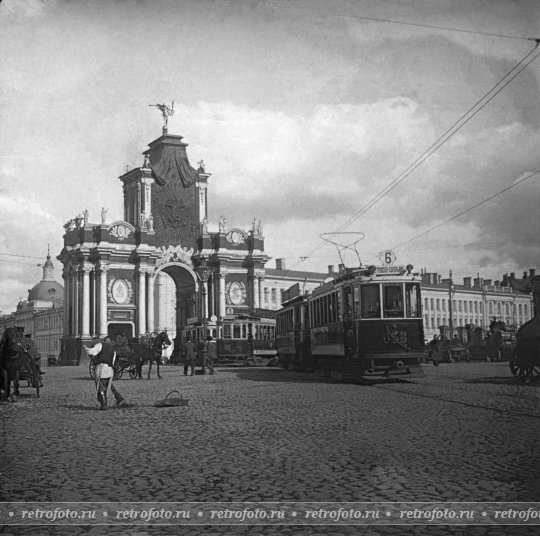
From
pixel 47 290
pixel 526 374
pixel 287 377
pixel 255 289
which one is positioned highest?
pixel 47 290

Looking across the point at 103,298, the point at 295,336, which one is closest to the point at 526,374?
the point at 295,336

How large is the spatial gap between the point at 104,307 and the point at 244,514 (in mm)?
51156

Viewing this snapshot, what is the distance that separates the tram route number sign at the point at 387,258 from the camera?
19.1 meters

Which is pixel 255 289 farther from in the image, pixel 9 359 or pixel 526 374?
pixel 9 359

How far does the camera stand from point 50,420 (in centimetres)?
1158

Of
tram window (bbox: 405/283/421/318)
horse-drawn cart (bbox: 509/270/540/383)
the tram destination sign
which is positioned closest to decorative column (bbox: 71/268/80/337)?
the tram destination sign

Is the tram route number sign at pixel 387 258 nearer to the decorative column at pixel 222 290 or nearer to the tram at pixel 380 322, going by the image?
the tram at pixel 380 322

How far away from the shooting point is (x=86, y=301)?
5509 cm

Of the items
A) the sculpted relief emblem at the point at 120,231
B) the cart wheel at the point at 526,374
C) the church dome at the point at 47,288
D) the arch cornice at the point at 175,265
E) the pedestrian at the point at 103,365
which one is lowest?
the cart wheel at the point at 526,374

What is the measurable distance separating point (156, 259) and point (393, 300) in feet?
136

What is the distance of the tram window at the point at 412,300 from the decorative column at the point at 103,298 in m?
38.7

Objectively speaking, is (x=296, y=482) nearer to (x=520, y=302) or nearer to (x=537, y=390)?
(x=537, y=390)

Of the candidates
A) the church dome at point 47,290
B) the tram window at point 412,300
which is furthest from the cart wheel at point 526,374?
the church dome at point 47,290

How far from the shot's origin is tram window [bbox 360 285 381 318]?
18766 millimetres
